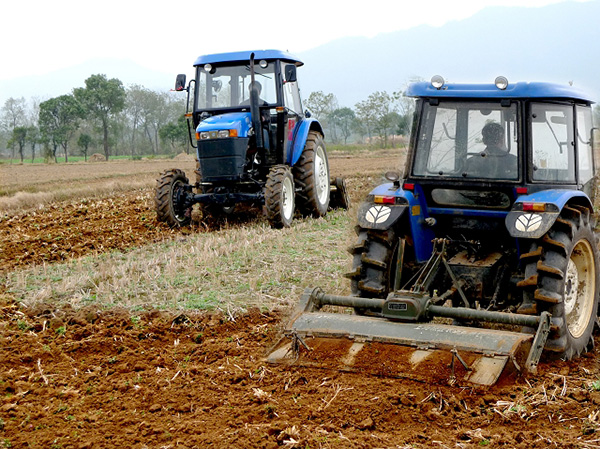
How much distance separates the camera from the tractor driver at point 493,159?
5062mm

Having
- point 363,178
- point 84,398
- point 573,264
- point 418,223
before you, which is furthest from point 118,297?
point 363,178

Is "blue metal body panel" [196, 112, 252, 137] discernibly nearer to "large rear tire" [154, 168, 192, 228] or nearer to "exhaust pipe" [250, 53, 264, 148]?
"exhaust pipe" [250, 53, 264, 148]

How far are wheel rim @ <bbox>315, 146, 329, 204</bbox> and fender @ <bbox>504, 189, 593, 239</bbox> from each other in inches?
278

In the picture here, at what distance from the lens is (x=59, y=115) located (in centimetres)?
5634

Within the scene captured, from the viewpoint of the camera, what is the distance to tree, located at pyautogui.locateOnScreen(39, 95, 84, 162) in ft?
182

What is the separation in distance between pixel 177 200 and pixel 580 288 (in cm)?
684

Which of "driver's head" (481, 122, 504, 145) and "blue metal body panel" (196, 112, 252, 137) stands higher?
"blue metal body panel" (196, 112, 252, 137)

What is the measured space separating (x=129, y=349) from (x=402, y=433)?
7.88ft

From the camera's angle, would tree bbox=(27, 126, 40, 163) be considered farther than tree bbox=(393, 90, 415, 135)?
Yes

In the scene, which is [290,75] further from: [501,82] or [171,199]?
[501,82]

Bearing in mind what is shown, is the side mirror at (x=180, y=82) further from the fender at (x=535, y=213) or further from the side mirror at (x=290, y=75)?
the fender at (x=535, y=213)

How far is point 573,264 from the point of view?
5.04 meters

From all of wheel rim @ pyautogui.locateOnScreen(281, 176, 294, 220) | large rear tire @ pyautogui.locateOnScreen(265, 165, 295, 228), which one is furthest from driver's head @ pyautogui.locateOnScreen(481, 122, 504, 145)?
wheel rim @ pyautogui.locateOnScreen(281, 176, 294, 220)

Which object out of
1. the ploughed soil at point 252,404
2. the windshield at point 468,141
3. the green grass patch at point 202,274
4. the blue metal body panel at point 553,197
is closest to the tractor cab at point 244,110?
the green grass patch at point 202,274
